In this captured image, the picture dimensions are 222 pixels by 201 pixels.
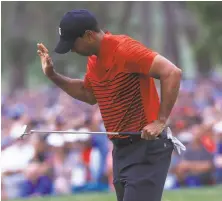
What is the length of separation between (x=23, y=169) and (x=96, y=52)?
758 centimetres

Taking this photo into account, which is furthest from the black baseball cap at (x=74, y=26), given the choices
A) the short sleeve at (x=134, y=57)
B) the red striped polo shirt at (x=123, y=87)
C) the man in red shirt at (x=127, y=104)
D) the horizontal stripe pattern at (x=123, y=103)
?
the horizontal stripe pattern at (x=123, y=103)

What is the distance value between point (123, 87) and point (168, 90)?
1.27 ft

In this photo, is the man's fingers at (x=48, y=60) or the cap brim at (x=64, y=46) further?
the man's fingers at (x=48, y=60)

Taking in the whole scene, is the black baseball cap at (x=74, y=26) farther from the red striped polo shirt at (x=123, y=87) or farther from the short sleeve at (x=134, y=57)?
the short sleeve at (x=134, y=57)

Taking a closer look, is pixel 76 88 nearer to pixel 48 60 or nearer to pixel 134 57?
pixel 48 60

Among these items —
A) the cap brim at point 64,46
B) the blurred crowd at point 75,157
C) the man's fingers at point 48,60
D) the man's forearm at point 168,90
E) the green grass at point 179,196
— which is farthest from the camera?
the blurred crowd at point 75,157

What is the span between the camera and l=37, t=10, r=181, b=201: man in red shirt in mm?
6379

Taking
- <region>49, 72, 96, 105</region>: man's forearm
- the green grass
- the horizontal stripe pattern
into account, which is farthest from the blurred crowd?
the horizontal stripe pattern

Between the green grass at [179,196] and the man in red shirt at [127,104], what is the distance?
516 cm

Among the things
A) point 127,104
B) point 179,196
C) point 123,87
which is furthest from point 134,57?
point 179,196

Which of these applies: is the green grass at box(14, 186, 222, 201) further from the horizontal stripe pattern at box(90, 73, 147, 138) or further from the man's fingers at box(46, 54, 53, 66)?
the horizontal stripe pattern at box(90, 73, 147, 138)

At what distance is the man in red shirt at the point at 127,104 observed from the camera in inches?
251

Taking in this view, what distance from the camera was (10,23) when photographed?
37.3 metres

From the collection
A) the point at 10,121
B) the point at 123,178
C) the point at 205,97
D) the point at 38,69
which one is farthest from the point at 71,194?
the point at 38,69
